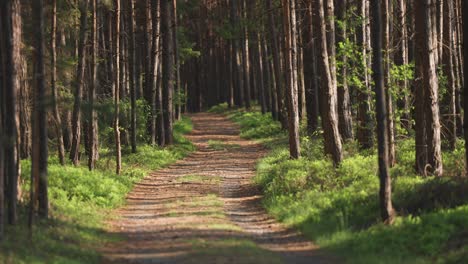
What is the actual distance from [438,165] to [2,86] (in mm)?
10036

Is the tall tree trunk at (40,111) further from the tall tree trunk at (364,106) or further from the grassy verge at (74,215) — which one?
the tall tree trunk at (364,106)

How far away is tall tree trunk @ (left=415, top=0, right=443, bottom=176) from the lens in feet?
54.5

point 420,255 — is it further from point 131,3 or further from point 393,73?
point 131,3

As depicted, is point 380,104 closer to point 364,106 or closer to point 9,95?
point 9,95

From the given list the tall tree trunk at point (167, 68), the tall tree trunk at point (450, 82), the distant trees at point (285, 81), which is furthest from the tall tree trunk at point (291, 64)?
the tall tree trunk at point (167, 68)

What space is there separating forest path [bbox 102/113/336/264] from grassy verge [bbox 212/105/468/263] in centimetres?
55

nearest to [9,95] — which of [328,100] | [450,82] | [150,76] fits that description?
[328,100]

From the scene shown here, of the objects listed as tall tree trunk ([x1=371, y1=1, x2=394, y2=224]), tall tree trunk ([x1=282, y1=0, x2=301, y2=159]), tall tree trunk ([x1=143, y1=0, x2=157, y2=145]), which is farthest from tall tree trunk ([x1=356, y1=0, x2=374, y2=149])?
tall tree trunk ([x1=143, y1=0, x2=157, y2=145])

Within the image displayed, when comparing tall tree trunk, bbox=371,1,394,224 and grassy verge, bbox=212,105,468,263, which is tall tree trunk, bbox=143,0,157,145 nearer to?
grassy verge, bbox=212,105,468,263

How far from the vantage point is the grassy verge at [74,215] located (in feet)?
38.4

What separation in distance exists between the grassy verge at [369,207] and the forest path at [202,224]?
1.80 feet

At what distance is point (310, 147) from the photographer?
25.2 meters

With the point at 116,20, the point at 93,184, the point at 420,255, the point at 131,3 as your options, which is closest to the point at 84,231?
the point at 93,184

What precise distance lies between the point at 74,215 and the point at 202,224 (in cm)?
291
